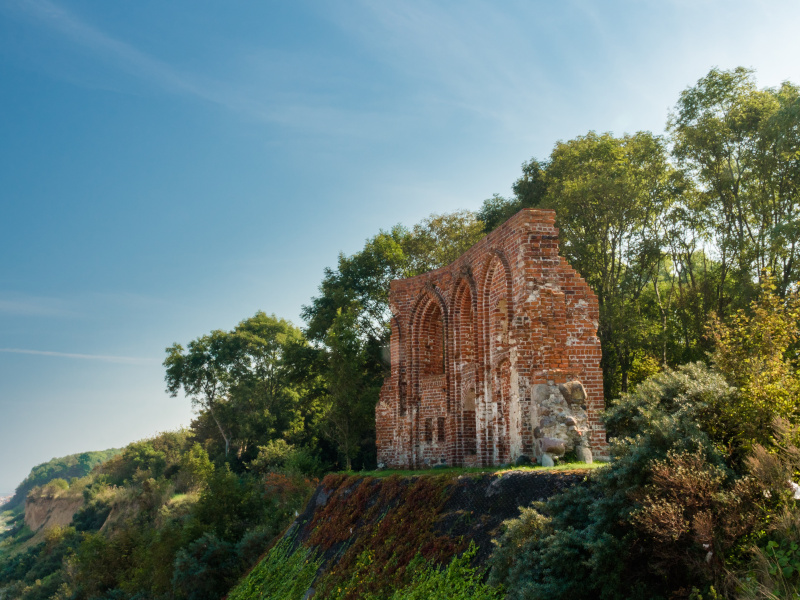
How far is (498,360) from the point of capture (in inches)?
583

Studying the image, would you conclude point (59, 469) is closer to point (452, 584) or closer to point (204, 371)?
point (204, 371)

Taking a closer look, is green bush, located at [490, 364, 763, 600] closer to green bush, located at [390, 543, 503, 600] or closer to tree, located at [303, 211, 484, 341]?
green bush, located at [390, 543, 503, 600]

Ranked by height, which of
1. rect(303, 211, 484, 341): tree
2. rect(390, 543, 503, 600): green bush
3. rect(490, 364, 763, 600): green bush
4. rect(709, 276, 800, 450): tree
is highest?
rect(303, 211, 484, 341): tree

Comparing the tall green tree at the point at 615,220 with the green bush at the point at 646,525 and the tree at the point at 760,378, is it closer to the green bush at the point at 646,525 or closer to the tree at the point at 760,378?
the tree at the point at 760,378

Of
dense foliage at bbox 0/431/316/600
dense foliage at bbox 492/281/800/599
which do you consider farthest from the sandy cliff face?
dense foliage at bbox 492/281/800/599

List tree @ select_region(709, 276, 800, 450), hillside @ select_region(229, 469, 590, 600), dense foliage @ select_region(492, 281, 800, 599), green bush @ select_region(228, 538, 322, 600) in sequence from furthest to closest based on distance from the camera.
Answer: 1. green bush @ select_region(228, 538, 322, 600)
2. hillside @ select_region(229, 469, 590, 600)
3. tree @ select_region(709, 276, 800, 450)
4. dense foliage @ select_region(492, 281, 800, 599)

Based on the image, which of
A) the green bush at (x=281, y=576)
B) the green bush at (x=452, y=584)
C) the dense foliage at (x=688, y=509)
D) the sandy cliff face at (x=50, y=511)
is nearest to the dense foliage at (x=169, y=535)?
the green bush at (x=281, y=576)

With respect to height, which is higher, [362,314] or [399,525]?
[362,314]

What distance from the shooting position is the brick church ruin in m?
12.3

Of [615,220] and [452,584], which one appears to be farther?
[615,220]

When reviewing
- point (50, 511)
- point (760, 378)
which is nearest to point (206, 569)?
point (760, 378)

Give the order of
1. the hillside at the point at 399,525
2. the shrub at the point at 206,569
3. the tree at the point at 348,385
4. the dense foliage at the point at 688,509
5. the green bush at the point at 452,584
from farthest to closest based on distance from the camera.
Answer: the tree at the point at 348,385 < the shrub at the point at 206,569 < the hillside at the point at 399,525 < the green bush at the point at 452,584 < the dense foliage at the point at 688,509

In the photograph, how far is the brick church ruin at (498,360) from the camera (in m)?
12.3

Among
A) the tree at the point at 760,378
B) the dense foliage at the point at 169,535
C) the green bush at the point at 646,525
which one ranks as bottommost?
the dense foliage at the point at 169,535
